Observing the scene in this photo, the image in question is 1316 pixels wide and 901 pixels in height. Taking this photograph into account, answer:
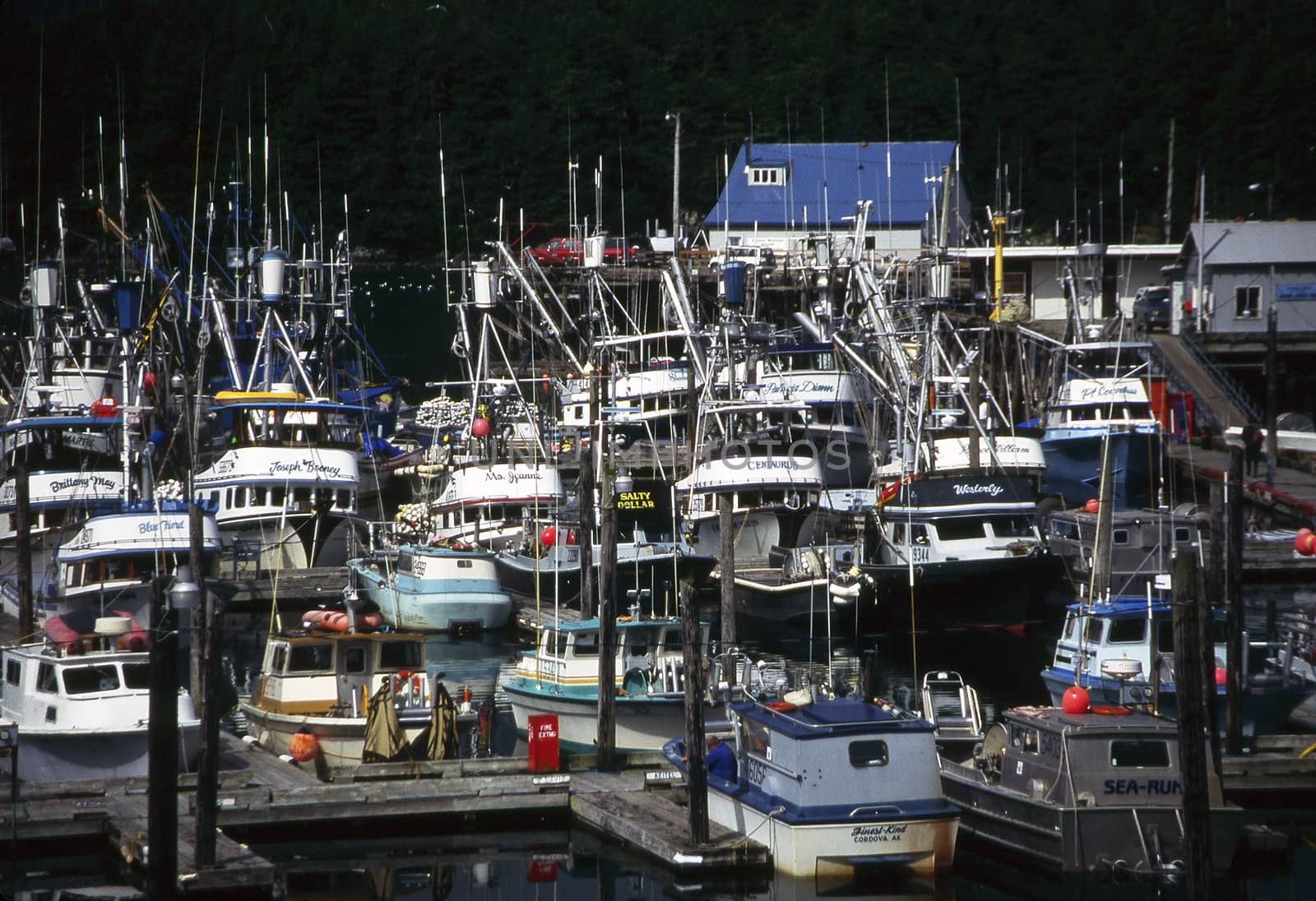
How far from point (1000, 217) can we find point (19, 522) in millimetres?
36461

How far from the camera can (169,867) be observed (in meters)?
16.2

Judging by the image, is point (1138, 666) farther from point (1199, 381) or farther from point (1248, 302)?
point (1248, 302)

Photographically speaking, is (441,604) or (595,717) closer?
(595,717)

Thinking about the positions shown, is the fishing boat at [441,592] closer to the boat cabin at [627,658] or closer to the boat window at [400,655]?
the boat cabin at [627,658]

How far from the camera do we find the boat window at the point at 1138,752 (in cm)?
1888

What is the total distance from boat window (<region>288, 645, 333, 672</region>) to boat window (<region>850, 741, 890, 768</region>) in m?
8.80

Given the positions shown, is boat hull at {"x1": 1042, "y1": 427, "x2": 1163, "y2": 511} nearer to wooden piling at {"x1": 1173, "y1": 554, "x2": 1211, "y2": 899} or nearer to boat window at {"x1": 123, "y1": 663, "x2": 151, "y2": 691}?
wooden piling at {"x1": 1173, "y1": 554, "x2": 1211, "y2": 899}

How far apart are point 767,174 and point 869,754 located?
49.7 m

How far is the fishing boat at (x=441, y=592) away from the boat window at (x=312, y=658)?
432 inches

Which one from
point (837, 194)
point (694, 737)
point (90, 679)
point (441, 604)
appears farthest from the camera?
point (837, 194)

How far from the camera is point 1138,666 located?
2405 cm

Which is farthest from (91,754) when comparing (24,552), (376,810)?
(24,552)

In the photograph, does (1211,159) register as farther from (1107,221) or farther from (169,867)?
(169,867)

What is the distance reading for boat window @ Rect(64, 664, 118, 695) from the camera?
21969 mm
